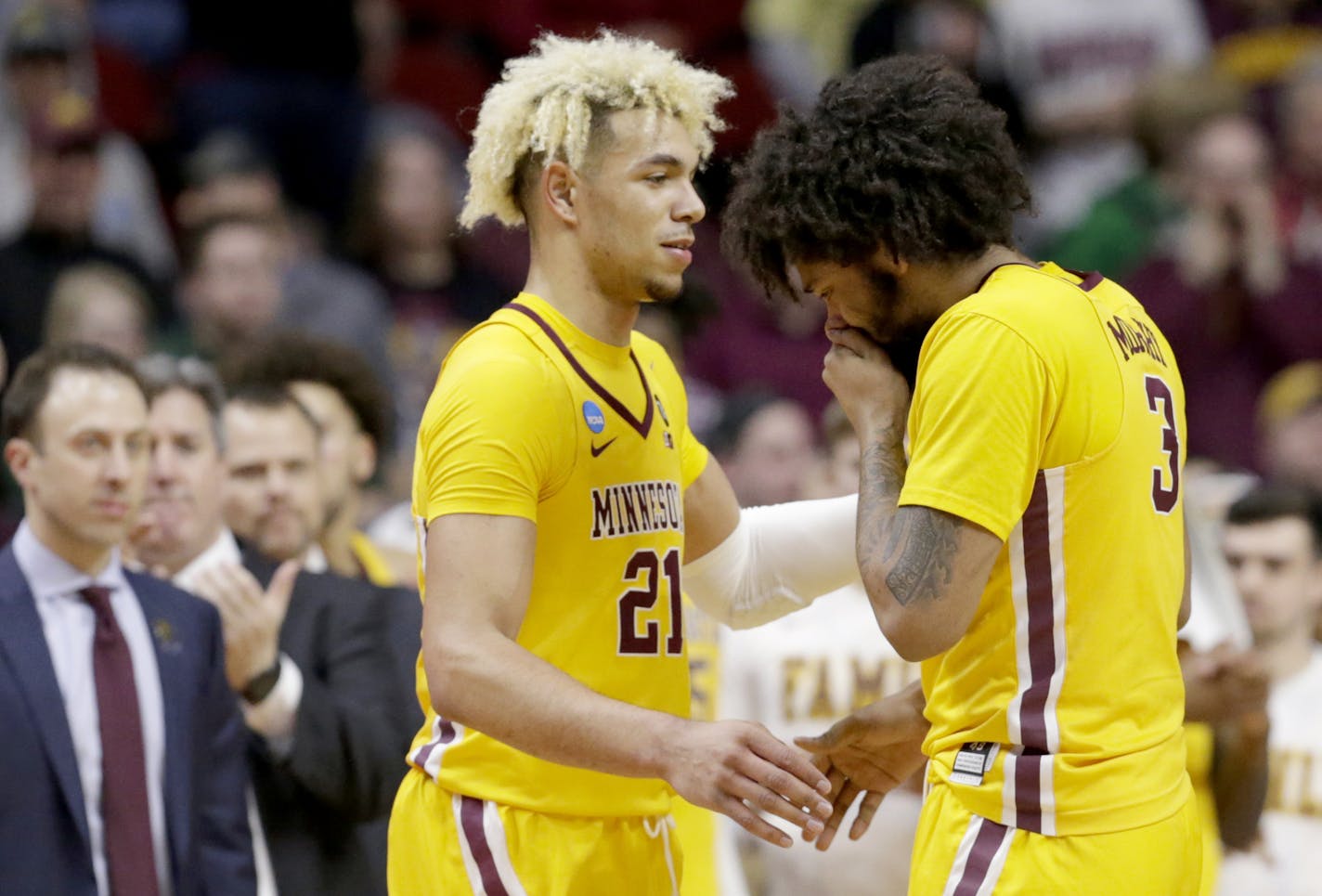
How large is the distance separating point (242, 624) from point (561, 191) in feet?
6.72

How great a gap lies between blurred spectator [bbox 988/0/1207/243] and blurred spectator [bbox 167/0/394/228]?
3625 millimetres

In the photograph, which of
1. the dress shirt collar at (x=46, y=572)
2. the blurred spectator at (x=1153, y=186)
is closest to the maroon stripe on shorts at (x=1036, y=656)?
the dress shirt collar at (x=46, y=572)

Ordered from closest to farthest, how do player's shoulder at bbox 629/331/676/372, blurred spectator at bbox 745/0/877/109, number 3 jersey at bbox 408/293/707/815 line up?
number 3 jersey at bbox 408/293/707/815, player's shoulder at bbox 629/331/676/372, blurred spectator at bbox 745/0/877/109

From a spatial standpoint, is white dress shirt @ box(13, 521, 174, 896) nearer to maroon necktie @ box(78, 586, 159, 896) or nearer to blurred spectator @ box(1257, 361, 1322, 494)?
maroon necktie @ box(78, 586, 159, 896)

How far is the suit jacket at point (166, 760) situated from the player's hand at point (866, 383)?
238 cm

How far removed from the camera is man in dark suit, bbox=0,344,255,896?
5082 mm

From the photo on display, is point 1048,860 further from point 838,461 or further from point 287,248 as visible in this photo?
→ point 287,248

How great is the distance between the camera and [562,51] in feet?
14.5

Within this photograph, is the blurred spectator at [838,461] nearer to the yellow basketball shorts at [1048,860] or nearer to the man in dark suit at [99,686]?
the man in dark suit at [99,686]

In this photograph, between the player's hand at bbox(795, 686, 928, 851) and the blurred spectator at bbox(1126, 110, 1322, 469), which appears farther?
the blurred spectator at bbox(1126, 110, 1322, 469)

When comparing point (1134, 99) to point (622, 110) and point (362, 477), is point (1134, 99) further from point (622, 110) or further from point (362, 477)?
point (622, 110)

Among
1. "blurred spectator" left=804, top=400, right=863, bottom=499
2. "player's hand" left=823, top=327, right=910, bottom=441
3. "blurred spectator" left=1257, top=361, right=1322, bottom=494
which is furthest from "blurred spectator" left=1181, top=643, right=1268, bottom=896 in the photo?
"player's hand" left=823, top=327, right=910, bottom=441

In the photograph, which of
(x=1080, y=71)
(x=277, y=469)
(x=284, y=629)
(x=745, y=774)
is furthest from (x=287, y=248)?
(x=745, y=774)

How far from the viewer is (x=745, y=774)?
367 centimetres
